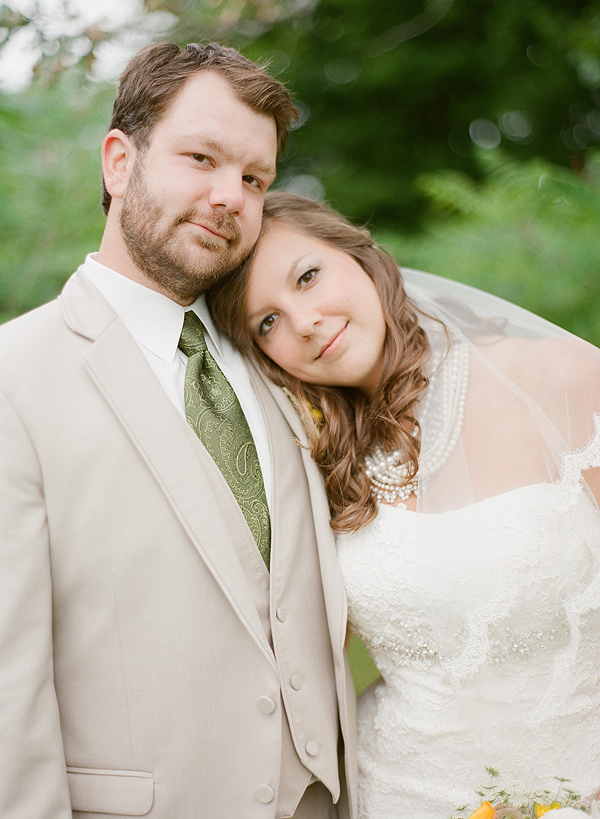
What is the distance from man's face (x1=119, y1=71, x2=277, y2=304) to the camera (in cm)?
228

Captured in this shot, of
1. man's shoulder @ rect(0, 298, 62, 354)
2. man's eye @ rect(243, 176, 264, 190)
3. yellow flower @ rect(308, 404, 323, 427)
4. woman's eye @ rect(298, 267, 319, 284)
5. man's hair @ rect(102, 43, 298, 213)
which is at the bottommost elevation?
yellow flower @ rect(308, 404, 323, 427)

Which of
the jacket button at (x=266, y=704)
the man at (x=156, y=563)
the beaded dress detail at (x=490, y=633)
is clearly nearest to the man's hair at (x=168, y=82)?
the man at (x=156, y=563)

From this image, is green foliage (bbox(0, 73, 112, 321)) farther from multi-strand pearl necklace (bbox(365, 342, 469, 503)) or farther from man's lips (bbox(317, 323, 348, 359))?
multi-strand pearl necklace (bbox(365, 342, 469, 503))

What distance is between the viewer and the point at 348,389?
2865 millimetres

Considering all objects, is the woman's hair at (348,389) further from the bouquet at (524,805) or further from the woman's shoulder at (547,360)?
the bouquet at (524,805)

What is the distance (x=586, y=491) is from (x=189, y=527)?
1.25 meters

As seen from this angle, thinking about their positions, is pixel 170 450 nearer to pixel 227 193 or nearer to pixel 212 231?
pixel 212 231

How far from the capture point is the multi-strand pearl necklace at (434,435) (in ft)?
7.89

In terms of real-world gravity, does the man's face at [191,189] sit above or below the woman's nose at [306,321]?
above

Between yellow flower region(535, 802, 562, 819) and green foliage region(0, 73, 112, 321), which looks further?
green foliage region(0, 73, 112, 321)

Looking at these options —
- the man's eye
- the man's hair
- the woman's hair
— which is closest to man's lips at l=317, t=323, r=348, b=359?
the woman's hair

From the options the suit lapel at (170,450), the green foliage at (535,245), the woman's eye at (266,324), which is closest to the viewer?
the suit lapel at (170,450)

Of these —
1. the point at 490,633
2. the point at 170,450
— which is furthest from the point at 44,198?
the point at 490,633

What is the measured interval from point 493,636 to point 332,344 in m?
1.11
